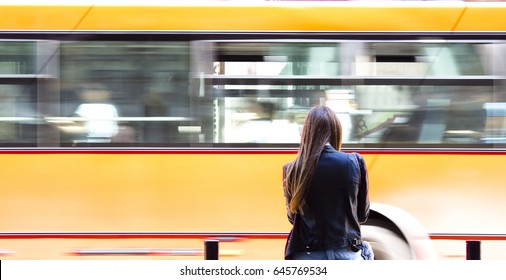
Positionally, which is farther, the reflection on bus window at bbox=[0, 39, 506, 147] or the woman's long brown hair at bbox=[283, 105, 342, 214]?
the reflection on bus window at bbox=[0, 39, 506, 147]

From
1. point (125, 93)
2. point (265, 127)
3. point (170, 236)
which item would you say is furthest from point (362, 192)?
point (125, 93)

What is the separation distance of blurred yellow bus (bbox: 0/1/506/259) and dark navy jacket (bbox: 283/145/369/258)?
9.65 ft

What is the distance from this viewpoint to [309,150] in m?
3.83

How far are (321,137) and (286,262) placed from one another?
0.76 metres

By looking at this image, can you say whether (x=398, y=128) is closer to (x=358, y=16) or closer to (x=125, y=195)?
(x=358, y=16)

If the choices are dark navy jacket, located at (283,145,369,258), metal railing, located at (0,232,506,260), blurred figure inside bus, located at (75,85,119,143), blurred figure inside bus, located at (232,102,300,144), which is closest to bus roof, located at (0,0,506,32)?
blurred figure inside bus, located at (75,85,119,143)

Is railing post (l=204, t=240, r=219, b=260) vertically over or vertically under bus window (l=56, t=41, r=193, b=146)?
under

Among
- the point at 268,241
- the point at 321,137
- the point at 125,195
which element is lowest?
the point at 268,241

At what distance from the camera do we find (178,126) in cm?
680

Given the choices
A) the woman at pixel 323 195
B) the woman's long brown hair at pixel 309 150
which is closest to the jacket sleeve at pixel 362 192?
the woman at pixel 323 195

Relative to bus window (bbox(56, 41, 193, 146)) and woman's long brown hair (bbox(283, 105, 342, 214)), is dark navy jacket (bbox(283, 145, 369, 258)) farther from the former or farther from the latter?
bus window (bbox(56, 41, 193, 146))

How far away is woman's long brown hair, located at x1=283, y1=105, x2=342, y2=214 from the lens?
379cm

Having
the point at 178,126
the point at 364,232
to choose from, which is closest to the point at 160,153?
the point at 178,126

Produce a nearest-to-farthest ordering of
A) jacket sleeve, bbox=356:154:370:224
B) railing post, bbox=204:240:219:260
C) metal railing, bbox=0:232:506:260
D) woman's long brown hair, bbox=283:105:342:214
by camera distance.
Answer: woman's long brown hair, bbox=283:105:342:214 → jacket sleeve, bbox=356:154:370:224 → railing post, bbox=204:240:219:260 → metal railing, bbox=0:232:506:260
